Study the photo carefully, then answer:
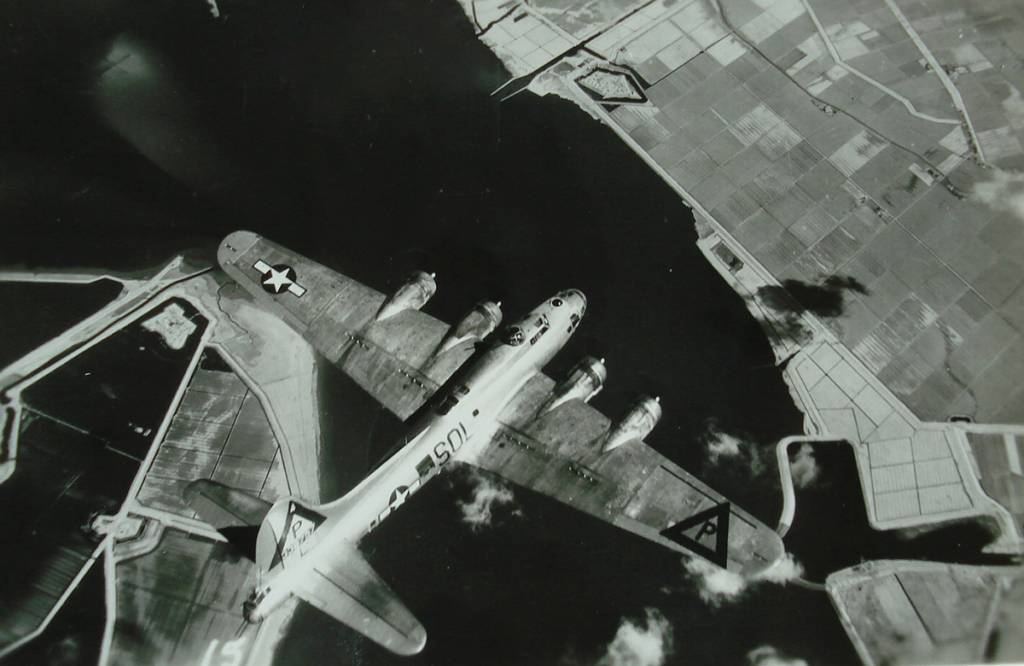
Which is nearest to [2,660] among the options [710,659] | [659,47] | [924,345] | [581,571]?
[581,571]

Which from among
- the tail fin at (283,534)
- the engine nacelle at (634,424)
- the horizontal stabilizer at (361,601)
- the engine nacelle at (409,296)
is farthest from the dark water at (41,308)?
the engine nacelle at (634,424)

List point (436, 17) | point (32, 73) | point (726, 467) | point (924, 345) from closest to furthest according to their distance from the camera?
point (726, 467), point (924, 345), point (32, 73), point (436, 17)

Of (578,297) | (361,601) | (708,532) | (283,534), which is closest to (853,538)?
(708,532)

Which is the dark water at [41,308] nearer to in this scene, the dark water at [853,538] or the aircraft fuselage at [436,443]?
the aircraft fuselage at [436,443]

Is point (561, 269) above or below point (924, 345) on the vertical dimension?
Result: above

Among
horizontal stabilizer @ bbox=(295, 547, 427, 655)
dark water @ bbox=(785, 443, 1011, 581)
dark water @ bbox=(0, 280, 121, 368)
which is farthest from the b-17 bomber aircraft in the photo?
dark water @ bbox=(0, 280, 121, 368)

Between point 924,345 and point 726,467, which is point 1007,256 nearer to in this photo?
point 924,345
